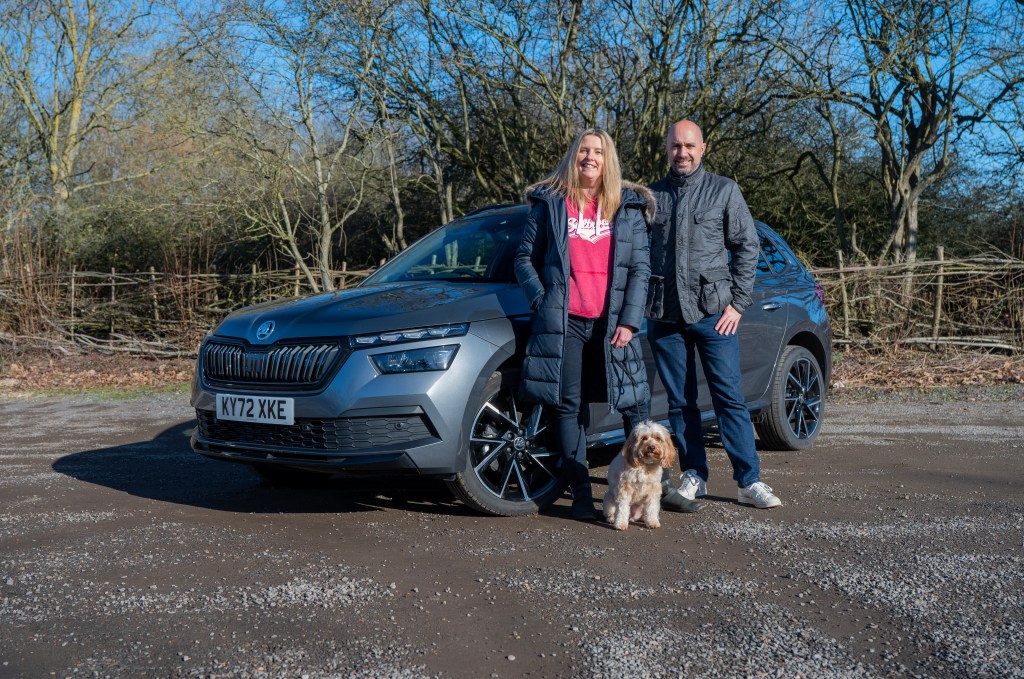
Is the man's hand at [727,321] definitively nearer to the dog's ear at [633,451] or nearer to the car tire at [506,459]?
the dog's ear at [633,451]

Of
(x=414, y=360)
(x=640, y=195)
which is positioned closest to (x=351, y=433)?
(x=414, y=360)

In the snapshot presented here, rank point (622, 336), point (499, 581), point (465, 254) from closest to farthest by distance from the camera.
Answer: point (499, 581)
point (622, 336)
point (465, 254)

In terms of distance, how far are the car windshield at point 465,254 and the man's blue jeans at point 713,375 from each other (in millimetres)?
934

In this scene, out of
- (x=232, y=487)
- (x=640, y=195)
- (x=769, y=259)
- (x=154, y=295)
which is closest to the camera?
(x=640, y=195)

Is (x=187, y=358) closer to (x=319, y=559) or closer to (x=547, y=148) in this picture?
(x=547, y=148)

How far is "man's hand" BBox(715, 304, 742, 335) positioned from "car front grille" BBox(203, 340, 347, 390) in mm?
1996

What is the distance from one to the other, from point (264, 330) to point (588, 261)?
1.69m

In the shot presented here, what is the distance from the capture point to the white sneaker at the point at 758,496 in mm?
4922

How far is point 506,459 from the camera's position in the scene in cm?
472

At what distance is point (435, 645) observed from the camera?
3.05 metres

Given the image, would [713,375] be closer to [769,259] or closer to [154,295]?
[769,259]

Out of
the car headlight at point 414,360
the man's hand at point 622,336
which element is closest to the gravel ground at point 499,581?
the car headlight at point 414,360

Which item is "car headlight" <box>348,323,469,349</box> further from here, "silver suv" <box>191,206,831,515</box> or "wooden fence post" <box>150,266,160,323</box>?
"wooden fence post" <box>150,266,160,323</box>

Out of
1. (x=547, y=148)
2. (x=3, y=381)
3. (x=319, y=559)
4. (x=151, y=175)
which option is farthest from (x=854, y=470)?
(x=151, y=175)
